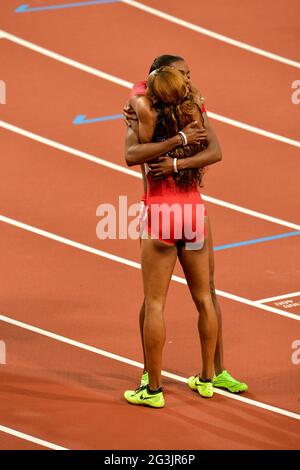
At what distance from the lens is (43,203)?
12312 millimetres

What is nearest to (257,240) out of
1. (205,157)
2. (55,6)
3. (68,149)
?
(68,149)

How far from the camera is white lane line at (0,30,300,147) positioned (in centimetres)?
1356

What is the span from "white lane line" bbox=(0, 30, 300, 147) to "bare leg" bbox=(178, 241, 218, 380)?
5157mm

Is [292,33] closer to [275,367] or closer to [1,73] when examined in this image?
[1,73]

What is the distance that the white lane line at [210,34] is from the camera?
1480 cm

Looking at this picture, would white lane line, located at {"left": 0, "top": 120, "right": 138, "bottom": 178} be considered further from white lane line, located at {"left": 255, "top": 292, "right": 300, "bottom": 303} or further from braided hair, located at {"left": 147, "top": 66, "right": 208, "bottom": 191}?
braided hair, located at {"left": 147, "top": 66, "right": 208, "bottom": 191}

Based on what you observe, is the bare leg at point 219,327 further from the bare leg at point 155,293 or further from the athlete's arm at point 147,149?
the athlete's arm at point 147,149

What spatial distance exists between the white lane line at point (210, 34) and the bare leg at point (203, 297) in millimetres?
6631

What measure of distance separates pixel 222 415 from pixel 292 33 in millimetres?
7809
